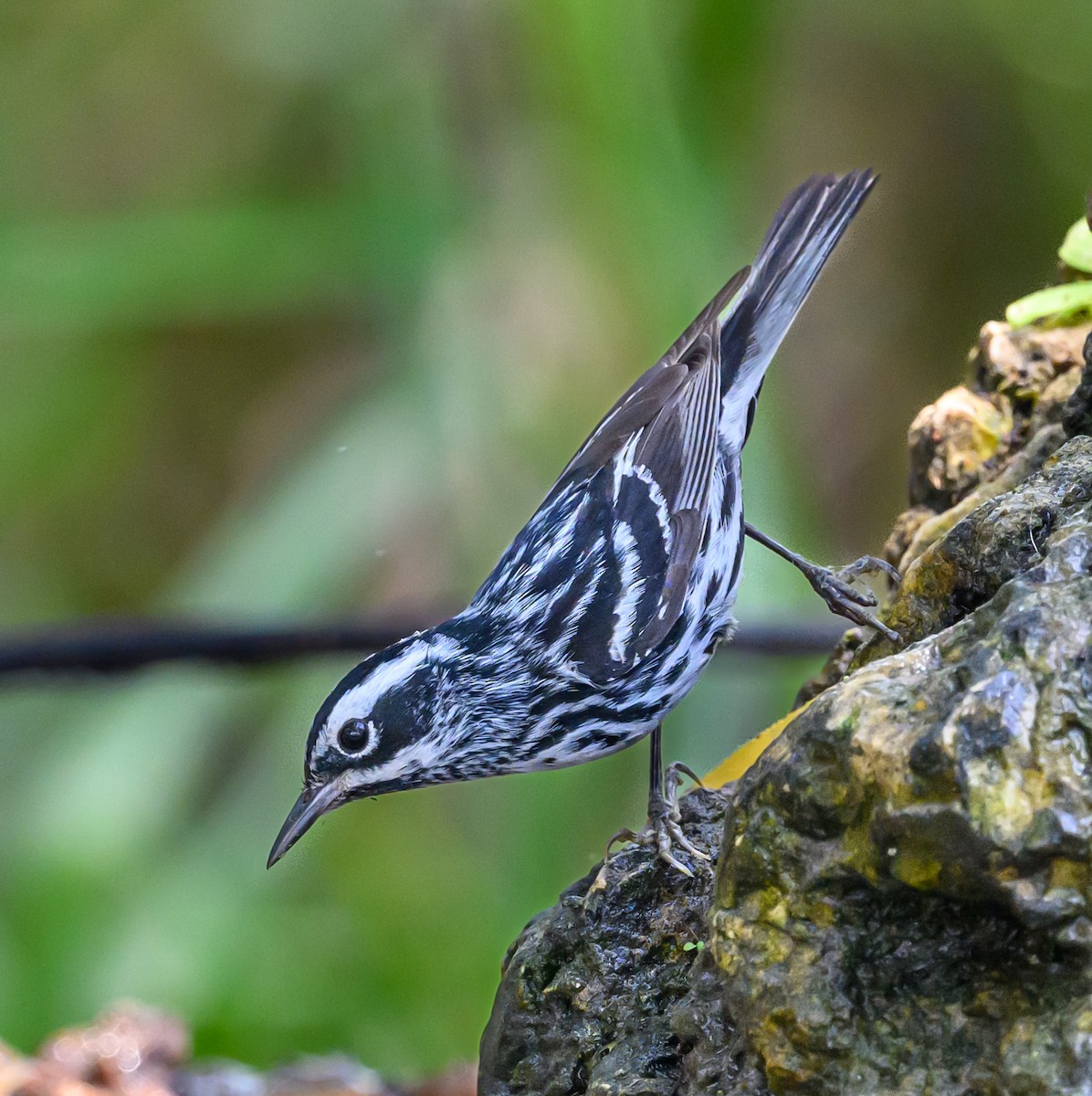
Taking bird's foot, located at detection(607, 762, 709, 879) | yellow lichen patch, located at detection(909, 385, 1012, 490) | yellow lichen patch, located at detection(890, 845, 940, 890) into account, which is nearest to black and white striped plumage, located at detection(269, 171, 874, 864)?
bird's foot, located at detection(607, 762, 709, 879)

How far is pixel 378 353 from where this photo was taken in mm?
6203

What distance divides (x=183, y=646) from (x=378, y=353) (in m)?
3.01

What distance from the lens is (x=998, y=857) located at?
147cm

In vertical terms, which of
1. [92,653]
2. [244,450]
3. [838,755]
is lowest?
[838,755]

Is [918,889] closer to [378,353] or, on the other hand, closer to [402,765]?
[402,765]

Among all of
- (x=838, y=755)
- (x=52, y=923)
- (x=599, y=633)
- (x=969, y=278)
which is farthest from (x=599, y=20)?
(x=838, y=755)

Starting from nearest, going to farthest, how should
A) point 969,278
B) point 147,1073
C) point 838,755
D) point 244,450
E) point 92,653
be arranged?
point 838,755 → point 147,1073 → point 92,653 → point 969,278 → point 244,450

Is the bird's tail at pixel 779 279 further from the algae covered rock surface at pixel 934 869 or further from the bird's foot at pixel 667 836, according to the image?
the algae covered rock surface at pixel 934 869

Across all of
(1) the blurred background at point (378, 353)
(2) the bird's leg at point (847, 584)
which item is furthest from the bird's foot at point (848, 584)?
(1) the blurred background at point (378, 353)

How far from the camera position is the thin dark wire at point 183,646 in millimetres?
3352

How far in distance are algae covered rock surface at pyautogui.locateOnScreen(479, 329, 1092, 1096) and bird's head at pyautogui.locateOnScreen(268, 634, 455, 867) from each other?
73 cm

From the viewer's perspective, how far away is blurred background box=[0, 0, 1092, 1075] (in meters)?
5.17

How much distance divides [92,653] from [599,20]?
317 centimetres

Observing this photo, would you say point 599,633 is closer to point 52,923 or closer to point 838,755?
point 838,755
